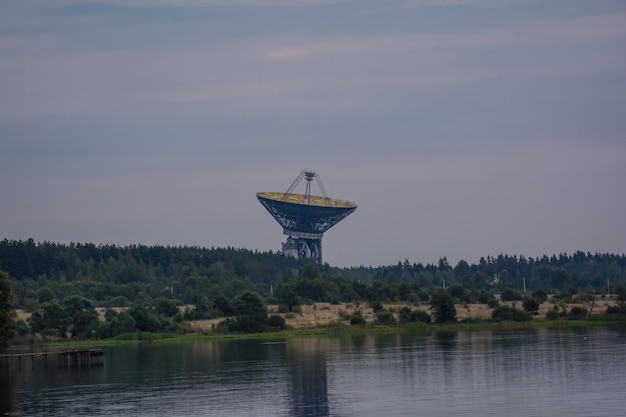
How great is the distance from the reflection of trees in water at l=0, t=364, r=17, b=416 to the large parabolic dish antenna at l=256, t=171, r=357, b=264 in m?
91.4

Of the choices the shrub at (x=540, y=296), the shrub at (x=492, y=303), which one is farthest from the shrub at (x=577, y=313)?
the shrub at (x=492, y=303)

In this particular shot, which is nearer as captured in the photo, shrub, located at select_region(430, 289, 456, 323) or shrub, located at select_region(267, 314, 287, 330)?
shrub, located at select_region(267, 314, 287, 330)

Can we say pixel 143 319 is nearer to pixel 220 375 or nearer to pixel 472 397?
pixel 220 375

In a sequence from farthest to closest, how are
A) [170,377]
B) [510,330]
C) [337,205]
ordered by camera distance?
[337,205]
[510,330]
[170,377]

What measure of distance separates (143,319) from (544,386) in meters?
79.6

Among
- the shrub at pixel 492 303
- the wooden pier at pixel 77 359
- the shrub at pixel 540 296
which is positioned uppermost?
the shrub at pixel 540 296

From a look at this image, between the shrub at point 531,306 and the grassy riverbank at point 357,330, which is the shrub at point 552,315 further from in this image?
the shrub at point 531,306

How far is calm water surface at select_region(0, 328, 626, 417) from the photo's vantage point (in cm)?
6072

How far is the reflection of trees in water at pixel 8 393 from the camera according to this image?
65.8 metres

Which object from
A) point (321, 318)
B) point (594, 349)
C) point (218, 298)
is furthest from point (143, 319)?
point (594, 349)

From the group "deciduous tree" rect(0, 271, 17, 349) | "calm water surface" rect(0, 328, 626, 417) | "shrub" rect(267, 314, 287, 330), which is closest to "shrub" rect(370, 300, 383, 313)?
"shrub" rect(267, 314, 287, 330)

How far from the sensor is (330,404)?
6266 centimetres

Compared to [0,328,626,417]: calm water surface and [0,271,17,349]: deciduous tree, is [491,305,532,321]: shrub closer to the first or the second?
[0,328,626,417]: calm water surface

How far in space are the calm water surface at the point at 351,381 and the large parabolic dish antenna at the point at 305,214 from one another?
7270 centimetres
